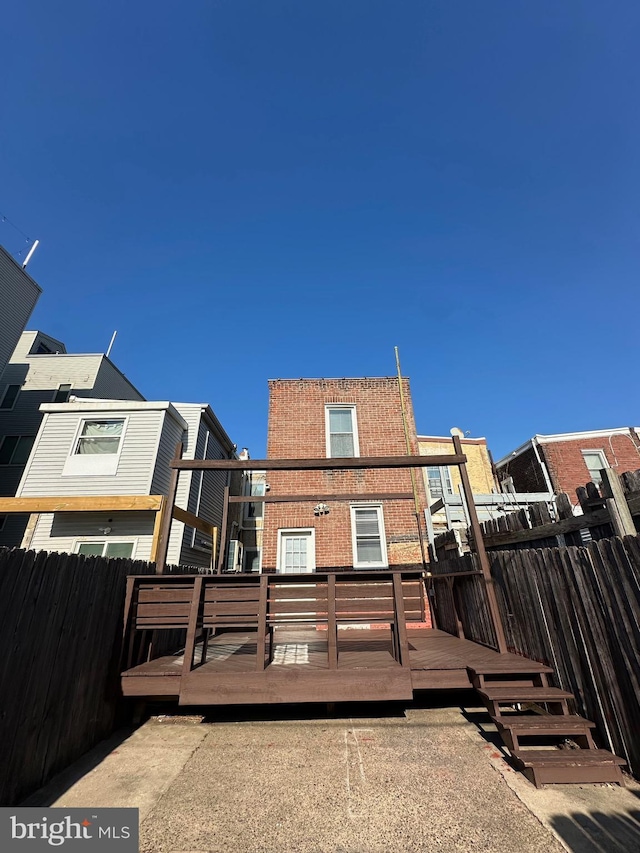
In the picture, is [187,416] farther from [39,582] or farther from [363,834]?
[363,834]

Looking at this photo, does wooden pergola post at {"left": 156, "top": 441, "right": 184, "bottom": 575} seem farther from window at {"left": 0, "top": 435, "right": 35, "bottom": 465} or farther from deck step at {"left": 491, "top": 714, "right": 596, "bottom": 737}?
window at {"left": 0, "top": 435, "right": 35, "bottom": 465}

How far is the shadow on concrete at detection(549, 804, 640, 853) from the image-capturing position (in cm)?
218

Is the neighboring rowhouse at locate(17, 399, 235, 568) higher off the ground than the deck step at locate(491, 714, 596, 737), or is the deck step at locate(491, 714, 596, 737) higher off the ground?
the neighboring rowhouse at locate(17, 399, 235, 568)

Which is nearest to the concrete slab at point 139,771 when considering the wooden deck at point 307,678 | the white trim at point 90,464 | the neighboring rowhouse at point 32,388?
the wooden deck at point 307,678

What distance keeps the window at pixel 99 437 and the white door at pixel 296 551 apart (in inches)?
268

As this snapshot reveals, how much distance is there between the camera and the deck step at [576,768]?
278 cm

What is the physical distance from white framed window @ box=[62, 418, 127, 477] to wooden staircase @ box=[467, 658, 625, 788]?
11513 millimetres

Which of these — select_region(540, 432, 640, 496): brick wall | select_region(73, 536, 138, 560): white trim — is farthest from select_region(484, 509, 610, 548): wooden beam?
select_region(540, 432, 640, 496): brick wall

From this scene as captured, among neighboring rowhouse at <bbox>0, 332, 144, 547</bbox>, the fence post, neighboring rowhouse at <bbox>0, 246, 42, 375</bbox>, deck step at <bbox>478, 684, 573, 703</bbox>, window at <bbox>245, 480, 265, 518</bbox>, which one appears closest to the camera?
deck step at <bbox>478, 684, 573, 703</bbox>

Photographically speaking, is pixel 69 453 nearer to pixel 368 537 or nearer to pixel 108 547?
pixel 108 547

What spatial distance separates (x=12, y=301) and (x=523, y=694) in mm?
18555

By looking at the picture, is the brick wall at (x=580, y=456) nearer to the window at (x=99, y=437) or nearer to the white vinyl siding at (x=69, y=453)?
the white vinyl siding at (x=69, y=453)

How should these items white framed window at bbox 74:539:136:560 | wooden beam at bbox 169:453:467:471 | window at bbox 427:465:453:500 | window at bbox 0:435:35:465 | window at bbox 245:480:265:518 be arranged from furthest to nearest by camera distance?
window at bbox 427:465:453:500, window at bbox 245:480:265:518, window at bbox 0:435:35:465, white framed window at bbox 74:539:136:560, wooden beam at bbox 169:453:467:471

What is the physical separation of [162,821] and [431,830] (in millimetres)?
1829
